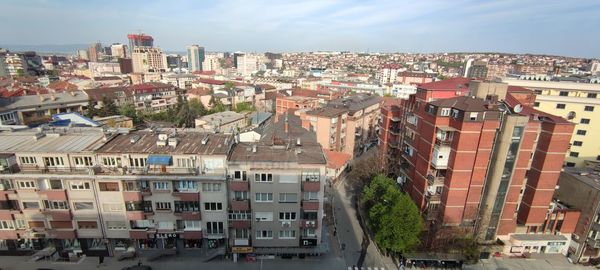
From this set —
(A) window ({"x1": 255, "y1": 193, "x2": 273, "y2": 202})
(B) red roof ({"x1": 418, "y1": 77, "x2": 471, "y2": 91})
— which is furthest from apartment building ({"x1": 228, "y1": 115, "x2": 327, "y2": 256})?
(B) red roof ({"x1": 418, "y1": 77, "x2": 471, "y2": 91})

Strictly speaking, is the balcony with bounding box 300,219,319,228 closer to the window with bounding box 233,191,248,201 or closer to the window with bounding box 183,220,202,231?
the window with bounding box 233,191,248,201

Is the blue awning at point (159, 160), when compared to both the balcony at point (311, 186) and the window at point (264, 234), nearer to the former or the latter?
the window at point (264, 234)

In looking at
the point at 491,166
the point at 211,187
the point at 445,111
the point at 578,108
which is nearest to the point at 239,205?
the point at 211,187

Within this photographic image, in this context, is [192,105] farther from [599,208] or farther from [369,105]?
[599,208]

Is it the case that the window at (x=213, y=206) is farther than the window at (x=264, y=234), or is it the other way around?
the window at (x=264, y=234)

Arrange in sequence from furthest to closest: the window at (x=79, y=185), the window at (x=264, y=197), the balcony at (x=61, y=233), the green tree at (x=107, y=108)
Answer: the green tree at (x=107, y=108) → the balcony at (x=61, y=233) → the window at (x=264, y=197) → the window at (x=79, y=185)

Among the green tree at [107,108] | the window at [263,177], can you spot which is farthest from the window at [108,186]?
the green tree at [107,108]

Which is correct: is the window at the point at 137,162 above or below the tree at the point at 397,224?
above
